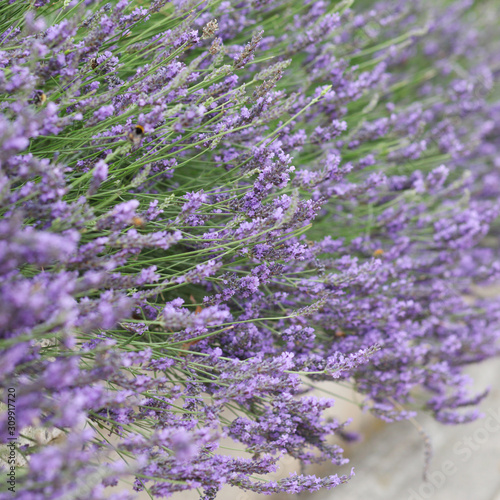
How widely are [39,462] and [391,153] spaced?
4.30 feet

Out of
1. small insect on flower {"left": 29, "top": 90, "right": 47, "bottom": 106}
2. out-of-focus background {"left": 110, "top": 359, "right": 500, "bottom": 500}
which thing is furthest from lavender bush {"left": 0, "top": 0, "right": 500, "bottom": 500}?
out-of-focus background {"left": 110, "top": 359, "right": 500, "bottom": 500}

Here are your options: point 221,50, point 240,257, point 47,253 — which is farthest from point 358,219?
point 47,253

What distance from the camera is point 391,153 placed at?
1.47m

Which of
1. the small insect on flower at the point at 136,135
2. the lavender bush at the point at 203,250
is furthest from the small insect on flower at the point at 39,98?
the small insect on flower at the point at 136,135

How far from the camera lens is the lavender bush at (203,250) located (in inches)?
28.2

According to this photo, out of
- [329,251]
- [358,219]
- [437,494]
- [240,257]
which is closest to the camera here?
[240,257]

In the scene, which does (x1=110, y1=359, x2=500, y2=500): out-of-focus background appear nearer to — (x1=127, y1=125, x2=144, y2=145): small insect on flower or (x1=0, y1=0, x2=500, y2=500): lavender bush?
(x1=0, y1=0, x2=500, y2=500): lavender bush

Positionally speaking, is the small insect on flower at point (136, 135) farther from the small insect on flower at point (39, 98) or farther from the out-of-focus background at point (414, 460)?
the out-of-focus background at point (414, 460)

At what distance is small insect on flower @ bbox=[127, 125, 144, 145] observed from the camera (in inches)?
32.9

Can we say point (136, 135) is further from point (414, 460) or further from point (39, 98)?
point (414, 460)

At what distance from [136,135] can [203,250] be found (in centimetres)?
26

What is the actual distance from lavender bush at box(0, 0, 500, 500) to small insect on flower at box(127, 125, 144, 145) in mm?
12

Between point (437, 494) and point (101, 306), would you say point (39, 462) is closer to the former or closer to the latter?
point (101, 306)

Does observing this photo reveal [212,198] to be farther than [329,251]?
No
